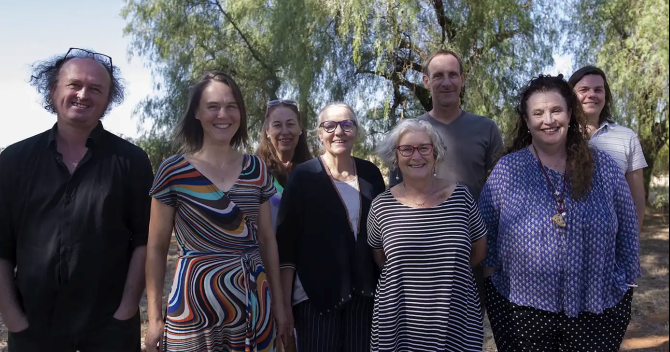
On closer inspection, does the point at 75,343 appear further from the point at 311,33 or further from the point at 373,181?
the point at 311,33

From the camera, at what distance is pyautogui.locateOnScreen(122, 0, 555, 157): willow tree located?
9367 mm

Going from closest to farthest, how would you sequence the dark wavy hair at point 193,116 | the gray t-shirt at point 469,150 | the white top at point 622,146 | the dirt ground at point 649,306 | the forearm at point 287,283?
the dark wavy hair at point 193,116, the forearm at point 287,283, the gray t-shirt at point 469,150, the white top at point 622,146, the dirt ground at point 649,306

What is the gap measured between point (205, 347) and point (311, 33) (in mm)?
8838

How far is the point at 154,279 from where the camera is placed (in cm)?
222

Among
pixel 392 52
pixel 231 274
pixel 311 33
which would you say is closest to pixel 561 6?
pixel 392 52

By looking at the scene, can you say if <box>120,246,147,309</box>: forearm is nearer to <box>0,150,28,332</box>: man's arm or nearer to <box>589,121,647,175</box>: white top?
<box>0,150,28,332</box>: man's arm

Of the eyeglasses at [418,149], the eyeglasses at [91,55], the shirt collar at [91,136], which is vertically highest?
the eyeglasses at [91,55]

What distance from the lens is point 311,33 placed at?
10.4 m

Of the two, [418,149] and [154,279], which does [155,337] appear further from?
[418,149]

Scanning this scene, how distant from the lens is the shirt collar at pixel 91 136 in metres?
2.29

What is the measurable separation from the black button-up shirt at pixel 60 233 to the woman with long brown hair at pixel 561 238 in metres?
1.67

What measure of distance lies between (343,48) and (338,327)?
27.4ft

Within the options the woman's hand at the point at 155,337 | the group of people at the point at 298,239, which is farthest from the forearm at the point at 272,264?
the woman's hand at the point at 155,337

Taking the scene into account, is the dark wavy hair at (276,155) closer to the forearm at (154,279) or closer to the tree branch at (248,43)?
the forearm at (154,279)
